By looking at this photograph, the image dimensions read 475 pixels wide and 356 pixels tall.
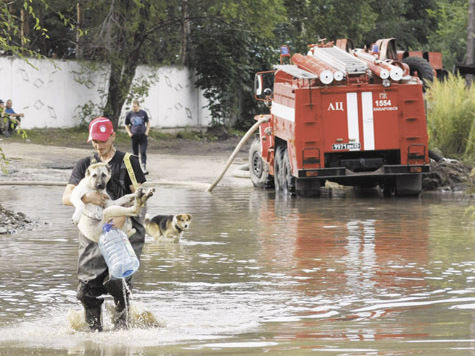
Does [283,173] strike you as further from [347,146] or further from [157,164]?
[157,164]

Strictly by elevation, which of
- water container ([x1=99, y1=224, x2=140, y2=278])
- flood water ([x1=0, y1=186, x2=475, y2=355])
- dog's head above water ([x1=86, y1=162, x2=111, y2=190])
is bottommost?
flood water ([x1=0, y1=186, x2=475, y2=355])

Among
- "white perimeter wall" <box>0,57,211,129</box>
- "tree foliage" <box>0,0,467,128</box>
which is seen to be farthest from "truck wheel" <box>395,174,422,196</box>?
"white perimeter wall" <box>0,57,211,129</box>

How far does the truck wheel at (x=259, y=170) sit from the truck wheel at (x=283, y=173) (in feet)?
2.79

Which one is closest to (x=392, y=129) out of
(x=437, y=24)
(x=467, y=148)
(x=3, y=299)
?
(x=467, y=148)

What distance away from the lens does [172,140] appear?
4266 centimetres

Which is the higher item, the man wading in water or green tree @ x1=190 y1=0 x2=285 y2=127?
green tree @ x1=190 y1=0 x2=285 y2=127

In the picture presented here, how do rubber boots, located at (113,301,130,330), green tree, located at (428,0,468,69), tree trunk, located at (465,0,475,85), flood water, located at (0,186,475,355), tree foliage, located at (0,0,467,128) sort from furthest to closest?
green tree, located at (428,0,468,69), tree foliage, located at (0,0,467,128), tree trunk, located at (465,0,475,85), rubber boots, located at (113,301,130,330), flood water, located at (0,186,475,355)

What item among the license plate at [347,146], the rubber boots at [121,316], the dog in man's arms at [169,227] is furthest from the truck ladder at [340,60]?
the rubber boots at [121,316]

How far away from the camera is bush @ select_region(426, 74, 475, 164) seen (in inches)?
1001

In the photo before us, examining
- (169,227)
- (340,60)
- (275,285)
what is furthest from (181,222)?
(340,60)

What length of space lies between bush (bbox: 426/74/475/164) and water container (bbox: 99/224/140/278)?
16960 mm

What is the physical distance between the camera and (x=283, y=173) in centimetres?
2320

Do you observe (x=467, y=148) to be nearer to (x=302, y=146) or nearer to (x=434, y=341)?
(x=302, y=146)

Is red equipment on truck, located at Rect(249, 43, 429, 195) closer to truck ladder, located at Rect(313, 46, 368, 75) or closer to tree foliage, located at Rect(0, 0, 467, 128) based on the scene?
truck ladder, located at Rect(313, 46, 368, 75)
